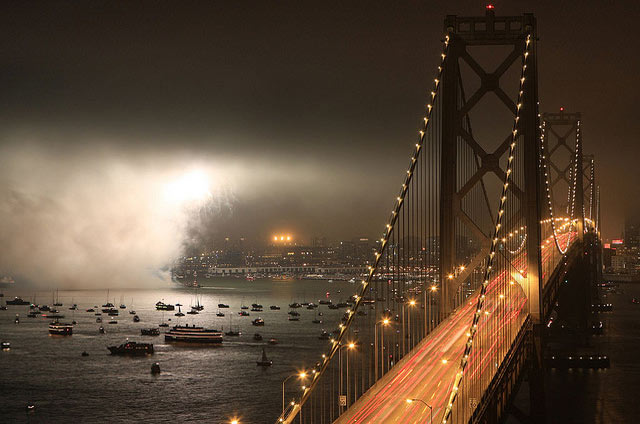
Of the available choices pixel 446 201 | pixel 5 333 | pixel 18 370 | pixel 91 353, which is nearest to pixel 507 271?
pixel 446 201

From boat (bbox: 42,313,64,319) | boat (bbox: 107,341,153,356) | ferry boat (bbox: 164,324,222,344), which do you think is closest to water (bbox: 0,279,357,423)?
boat (bbox: 107,341,153,356)

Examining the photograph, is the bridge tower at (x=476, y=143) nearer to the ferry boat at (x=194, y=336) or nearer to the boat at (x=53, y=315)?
the ferry boat at (x=194, y=336)

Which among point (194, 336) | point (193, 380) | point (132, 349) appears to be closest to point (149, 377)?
point (193, 380)

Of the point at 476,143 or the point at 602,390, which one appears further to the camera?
the point at 602,390

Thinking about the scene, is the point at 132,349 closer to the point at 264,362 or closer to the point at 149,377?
the point at 149,377

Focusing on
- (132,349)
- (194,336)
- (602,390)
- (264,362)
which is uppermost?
(602,390)

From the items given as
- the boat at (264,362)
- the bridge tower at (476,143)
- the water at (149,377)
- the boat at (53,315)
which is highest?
the bridge tower at (476,143)

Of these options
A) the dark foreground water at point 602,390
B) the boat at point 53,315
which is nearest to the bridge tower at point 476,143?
the dark foreground water at point 602,390

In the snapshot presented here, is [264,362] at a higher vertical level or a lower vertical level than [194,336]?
higher
